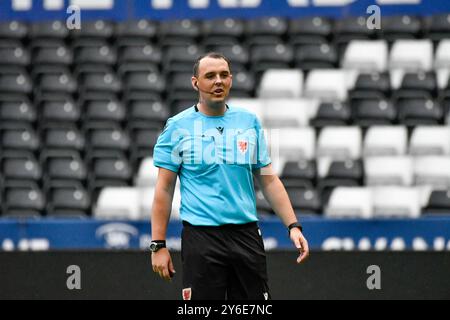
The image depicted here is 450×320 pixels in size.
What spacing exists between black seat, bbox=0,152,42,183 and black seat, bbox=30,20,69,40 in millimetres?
2051

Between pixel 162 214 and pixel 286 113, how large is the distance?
5765 millimetres

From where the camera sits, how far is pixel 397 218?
28.6ft

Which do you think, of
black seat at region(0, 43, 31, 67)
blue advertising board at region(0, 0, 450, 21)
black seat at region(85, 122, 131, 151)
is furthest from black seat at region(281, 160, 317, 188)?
black seat at region(0, 43, 31, 67)

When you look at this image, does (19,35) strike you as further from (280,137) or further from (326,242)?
(326,242)

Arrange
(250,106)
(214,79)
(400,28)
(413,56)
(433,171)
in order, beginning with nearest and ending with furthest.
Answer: (214,79)
(433,171)
(250,106)
(413,56)
(400,28)

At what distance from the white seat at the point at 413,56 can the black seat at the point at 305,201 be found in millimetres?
2403

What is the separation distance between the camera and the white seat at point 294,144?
10367 mm

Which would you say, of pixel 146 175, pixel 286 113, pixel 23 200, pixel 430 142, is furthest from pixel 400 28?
pixel 23 200

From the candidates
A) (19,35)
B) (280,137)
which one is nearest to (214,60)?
(280,137)

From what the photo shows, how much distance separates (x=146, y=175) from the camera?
33.4 feet

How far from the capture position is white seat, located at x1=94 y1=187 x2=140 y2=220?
982 centimetres

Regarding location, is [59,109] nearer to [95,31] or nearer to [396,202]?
[95,31]

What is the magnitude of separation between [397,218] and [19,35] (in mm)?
5294
